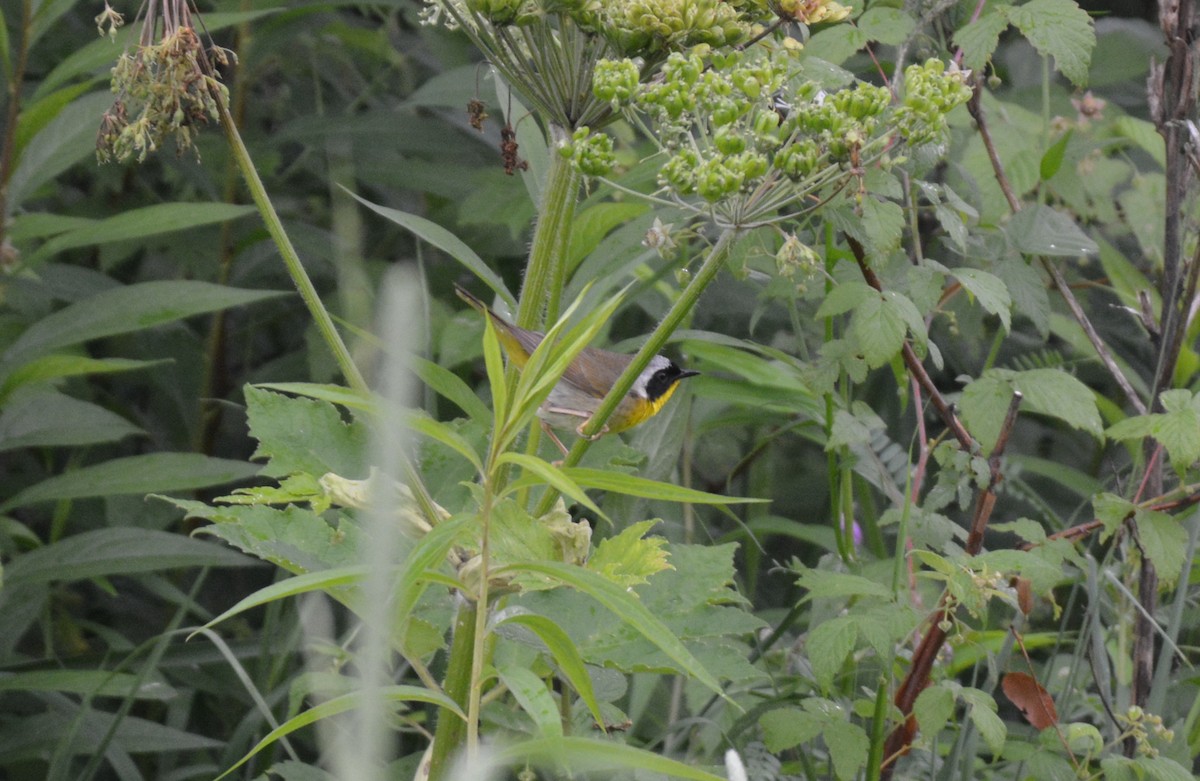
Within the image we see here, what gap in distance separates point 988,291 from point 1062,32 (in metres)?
0.39

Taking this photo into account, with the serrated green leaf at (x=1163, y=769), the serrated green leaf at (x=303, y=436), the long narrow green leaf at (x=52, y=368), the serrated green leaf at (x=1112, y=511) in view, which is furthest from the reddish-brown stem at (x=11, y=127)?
the serrated green leaf at (x=1163, y=769)

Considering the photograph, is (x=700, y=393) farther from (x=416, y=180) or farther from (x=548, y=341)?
(x=416, y=180)

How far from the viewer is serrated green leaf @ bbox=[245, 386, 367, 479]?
1520 mm

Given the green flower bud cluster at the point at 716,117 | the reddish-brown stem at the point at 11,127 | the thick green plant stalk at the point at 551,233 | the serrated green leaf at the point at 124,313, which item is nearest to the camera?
the green flower bud cluster at the point at 716,117

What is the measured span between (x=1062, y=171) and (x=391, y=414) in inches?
85.8

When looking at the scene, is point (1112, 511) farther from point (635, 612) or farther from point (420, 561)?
point (420, 561)

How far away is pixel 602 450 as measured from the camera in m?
1.85

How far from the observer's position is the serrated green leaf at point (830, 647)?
1.54 m

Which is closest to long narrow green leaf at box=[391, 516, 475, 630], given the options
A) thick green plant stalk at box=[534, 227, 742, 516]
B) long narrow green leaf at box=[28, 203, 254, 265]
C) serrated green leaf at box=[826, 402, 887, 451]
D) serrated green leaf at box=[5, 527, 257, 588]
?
thick green plant stalk at box=[534, 227, 742, 516]

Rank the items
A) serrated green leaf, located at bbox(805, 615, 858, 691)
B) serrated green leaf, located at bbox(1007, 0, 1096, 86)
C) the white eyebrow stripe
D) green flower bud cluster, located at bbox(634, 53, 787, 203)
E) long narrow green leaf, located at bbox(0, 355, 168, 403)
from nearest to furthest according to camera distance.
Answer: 1. green flower bud cluster, located at bbox(634, 53, 787, 203)
2. serrated green leaf, located at bbox(805, 615, 858, 691)
3. serrated green leaf, located at bbox(1007, 0, 1096, 86)
4. the white eyebrow stripe
5. long narrow green leaf, located at bbox(0, 355, 168, 403)

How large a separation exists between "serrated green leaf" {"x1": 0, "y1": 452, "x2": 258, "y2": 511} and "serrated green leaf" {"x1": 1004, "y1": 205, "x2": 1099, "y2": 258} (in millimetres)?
1437

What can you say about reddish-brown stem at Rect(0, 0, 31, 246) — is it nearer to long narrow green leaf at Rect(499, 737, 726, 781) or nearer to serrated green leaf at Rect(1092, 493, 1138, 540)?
long narrow green leaf at Rect(499, 737, 726, 781)

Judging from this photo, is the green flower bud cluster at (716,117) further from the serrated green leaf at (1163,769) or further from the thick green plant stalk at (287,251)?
the serrated green leaf at (1163,769)

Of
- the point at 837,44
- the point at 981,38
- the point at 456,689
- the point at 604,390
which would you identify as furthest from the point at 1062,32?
the point at 456,689
